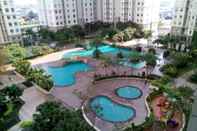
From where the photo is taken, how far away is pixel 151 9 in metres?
38.8

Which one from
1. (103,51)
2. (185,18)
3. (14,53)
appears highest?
(185,18)

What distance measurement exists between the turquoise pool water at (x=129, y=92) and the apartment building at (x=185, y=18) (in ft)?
57.5

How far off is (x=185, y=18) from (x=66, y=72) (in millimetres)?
21974

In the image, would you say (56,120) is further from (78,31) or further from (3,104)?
(78,31)

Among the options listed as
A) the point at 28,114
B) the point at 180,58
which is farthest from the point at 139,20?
the point at 28,114

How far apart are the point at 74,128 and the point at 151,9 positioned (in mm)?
36847

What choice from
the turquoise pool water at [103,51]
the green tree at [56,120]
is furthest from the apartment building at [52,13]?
the green tree at [56,120]

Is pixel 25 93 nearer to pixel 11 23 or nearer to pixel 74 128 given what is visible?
pixel 74 128

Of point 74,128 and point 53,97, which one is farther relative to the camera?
point 53,97

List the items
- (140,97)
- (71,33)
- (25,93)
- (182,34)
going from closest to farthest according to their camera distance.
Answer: (140,97)
(25,93)
(182,34)
(71,33)

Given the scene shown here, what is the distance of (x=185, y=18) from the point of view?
28.6 m

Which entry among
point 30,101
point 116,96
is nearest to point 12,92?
point 30,101

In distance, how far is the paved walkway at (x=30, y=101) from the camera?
13555mm

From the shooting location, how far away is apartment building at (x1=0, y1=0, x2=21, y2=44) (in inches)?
1149
